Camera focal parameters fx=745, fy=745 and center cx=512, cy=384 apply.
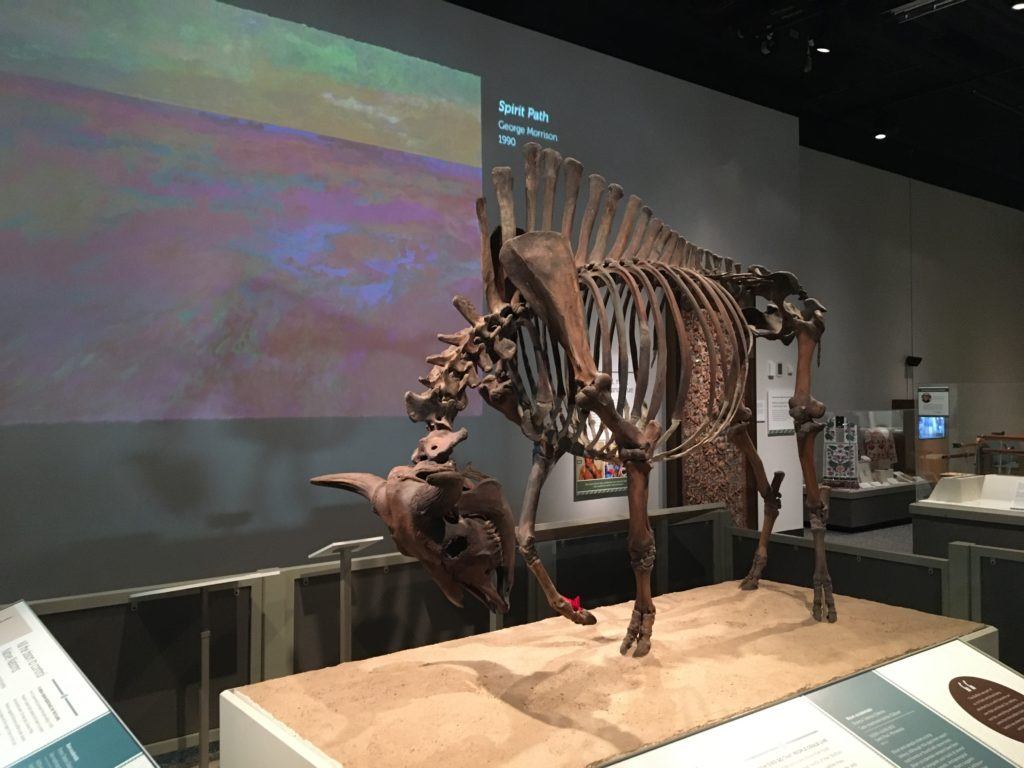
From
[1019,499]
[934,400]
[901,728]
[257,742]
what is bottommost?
[257,742]

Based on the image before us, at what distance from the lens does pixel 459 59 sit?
5359 mm

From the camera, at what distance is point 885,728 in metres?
2.69

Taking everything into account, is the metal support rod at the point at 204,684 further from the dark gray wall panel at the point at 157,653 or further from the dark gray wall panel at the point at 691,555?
the dark gray wall panel at the point at 691,555

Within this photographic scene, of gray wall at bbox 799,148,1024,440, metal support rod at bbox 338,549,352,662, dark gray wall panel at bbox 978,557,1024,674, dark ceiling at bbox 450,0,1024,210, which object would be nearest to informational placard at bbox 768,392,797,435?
gray wall at bbox 799,148,1024,440

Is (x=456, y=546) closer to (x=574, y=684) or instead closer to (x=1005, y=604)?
(x=574, y=684)

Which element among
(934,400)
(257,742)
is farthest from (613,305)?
(934,400)

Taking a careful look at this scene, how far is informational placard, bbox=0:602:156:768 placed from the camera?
201 cm

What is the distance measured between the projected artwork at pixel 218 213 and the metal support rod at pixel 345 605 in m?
1.31

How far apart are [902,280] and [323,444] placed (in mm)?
9161

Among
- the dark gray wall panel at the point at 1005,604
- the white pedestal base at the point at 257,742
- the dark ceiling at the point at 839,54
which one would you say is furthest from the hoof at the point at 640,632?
the dark ceiling at the point at 839,54

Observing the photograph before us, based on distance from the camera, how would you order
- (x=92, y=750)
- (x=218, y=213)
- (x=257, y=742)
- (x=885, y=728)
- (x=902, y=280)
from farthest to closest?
(x=902, y=280) → (x=218, y=213) → (x=257, y=742) → (x=885, y=728) → (x=92, y=750)

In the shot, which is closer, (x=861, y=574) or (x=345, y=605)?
(x=345, y=605)

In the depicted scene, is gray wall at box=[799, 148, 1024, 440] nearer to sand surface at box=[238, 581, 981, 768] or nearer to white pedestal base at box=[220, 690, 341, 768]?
sand surface at box=[238, 581, 981, 768]

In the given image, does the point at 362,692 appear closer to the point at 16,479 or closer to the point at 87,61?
the point at 16,479
